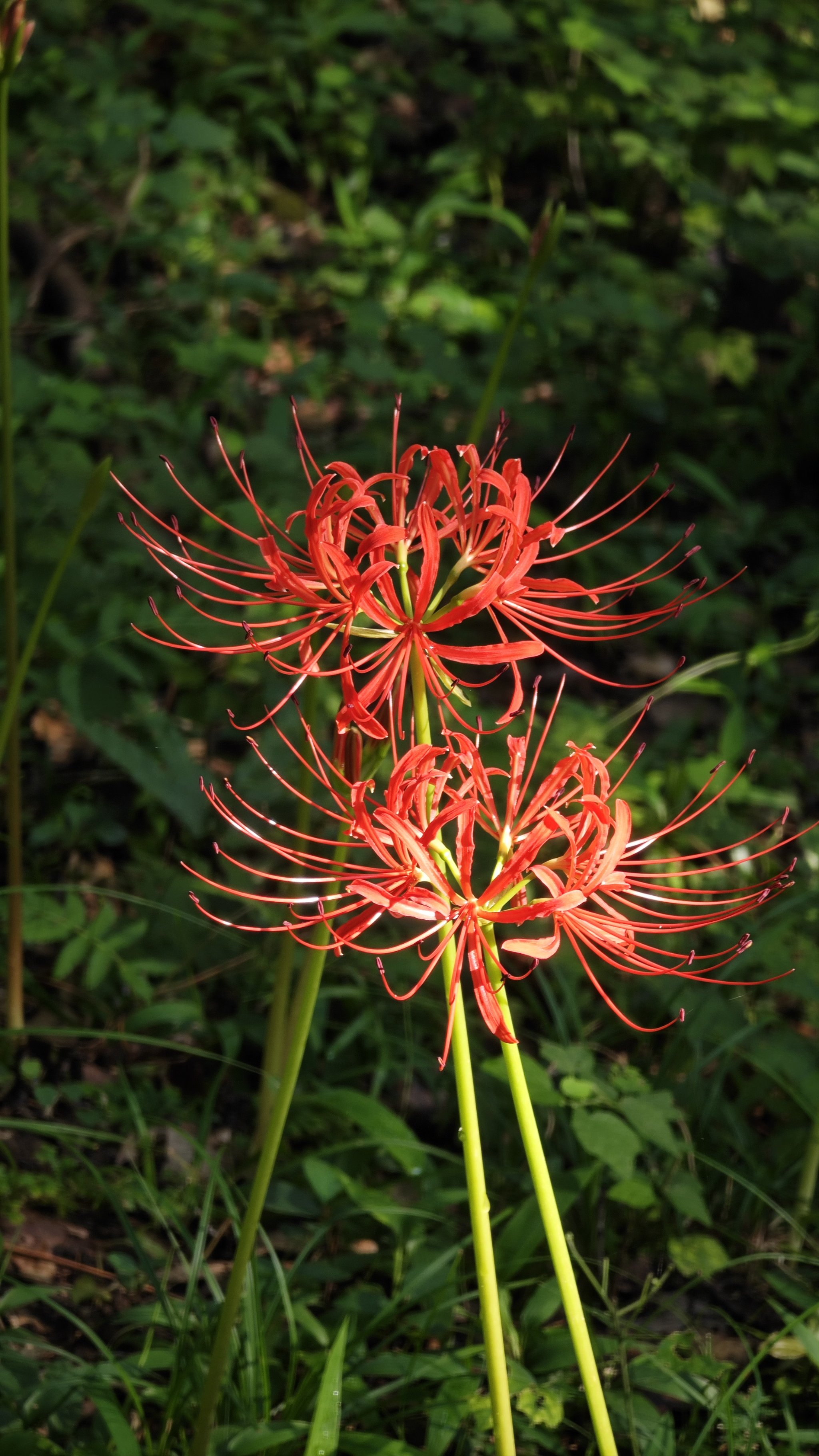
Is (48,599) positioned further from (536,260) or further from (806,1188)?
(806,1188)

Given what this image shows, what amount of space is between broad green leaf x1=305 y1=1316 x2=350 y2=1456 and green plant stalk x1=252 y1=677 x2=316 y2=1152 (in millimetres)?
436

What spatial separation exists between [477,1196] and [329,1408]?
1.93 feet

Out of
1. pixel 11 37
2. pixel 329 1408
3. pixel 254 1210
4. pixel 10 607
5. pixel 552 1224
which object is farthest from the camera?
pixel 10 607

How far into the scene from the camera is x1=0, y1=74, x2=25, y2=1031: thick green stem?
6.05ft

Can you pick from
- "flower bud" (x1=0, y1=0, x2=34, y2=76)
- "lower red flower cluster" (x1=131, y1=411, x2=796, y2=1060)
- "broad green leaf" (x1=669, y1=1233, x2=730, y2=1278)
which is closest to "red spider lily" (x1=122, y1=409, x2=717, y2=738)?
"lower red flower cluster" (x1=131, y1=411, x2=796, y2=1060)

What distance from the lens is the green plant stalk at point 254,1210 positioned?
4.32 ft

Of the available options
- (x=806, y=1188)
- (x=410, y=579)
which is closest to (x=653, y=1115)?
(x=806, y=1188)

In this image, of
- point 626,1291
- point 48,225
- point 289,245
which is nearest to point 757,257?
point 289,245

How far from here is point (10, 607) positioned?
2031 millimetres

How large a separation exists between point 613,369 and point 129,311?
1542 mm

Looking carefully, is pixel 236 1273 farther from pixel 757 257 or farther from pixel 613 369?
pixel 757 257

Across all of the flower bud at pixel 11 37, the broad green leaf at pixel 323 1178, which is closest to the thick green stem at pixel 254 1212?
the broad green leaf at pixel 323 1178

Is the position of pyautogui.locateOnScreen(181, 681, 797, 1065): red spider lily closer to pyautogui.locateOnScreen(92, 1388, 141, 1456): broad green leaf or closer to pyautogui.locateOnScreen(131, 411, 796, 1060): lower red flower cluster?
pyautogui.locateOnScreen(131, 411, 796, 1060): lower red flower cluster

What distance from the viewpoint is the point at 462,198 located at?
15.3ft
